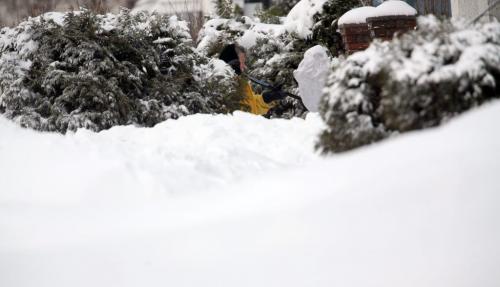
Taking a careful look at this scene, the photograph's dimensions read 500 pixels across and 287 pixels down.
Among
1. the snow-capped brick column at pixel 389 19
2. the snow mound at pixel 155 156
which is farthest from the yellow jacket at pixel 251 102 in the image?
the snow mound at pixel 155 156

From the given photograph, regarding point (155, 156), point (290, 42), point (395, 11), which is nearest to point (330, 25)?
point (290, 42)

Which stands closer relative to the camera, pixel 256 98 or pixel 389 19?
pixel 389 19

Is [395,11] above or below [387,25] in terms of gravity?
above

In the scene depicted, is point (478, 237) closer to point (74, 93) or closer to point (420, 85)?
point (420, 85)

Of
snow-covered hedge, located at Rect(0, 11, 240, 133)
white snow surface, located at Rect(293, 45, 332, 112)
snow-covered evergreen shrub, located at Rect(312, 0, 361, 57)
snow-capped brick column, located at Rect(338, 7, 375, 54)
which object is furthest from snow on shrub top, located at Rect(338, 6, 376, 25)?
snow-covered evergreen shrub, located at Rect(312, 0, 361, 57)

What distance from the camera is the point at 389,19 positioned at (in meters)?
7.13

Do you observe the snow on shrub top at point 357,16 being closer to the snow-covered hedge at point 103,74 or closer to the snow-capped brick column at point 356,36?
the snow-capped brick column at point 356,36

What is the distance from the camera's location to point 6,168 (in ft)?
17.8

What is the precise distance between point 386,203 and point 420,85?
29.0 inches

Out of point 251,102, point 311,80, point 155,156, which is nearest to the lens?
point 155,156

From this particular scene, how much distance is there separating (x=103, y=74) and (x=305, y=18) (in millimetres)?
3843

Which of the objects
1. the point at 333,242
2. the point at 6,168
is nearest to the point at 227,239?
the point at 333,242

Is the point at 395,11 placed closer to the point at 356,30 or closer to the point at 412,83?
the point at 356,30

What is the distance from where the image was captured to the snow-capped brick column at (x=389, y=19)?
713cm
